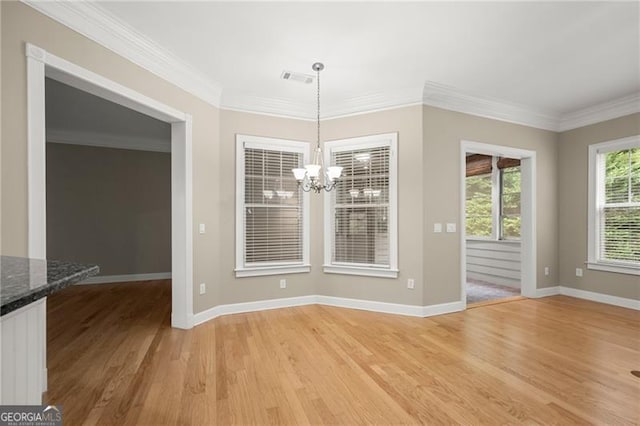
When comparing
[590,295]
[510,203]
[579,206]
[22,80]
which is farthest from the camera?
[510,203]

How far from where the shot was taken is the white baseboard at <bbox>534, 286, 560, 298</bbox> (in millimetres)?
4980

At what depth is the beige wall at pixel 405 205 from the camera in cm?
400

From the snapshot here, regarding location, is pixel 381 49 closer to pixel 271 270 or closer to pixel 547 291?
pixel 271 270

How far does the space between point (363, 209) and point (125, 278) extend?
Answer: 17.2 feet

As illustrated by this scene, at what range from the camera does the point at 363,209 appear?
171 inches

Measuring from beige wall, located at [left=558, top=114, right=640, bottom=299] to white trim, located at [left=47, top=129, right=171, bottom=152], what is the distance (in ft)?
24.9

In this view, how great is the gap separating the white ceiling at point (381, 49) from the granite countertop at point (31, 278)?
2145 millimetres

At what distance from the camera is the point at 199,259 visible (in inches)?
147

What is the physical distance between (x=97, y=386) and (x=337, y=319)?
2.45 metres

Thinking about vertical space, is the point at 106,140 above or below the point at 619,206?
above

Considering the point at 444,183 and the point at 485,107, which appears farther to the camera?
the point at 485,107

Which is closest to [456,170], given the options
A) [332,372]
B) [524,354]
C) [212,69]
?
[524,354]

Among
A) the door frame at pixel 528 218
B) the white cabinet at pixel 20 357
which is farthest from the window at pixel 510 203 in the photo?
the white cabinet at pixel 20 357

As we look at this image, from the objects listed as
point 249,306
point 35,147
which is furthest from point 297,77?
point 249,306
